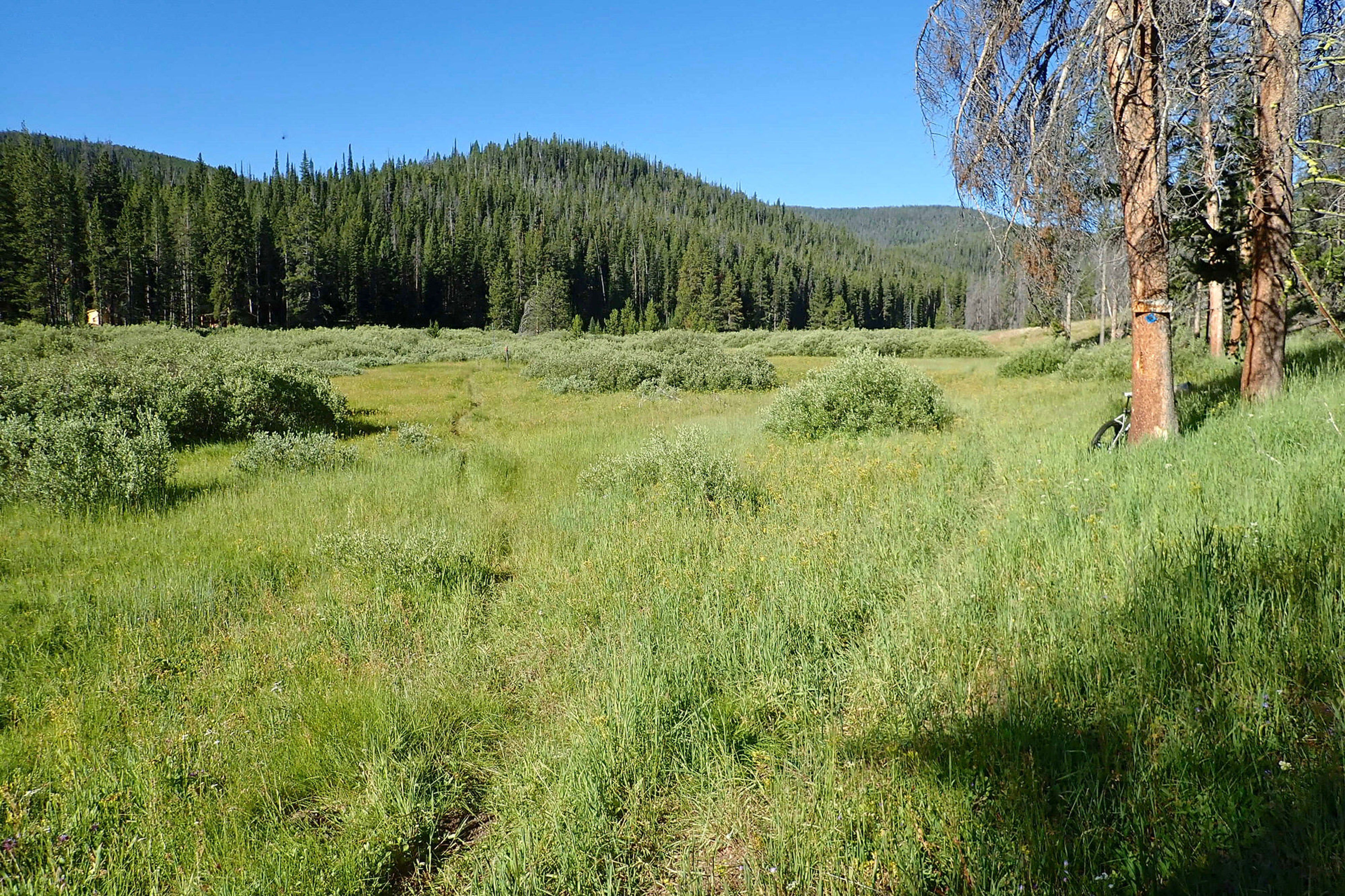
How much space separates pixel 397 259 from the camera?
86438 millimetres

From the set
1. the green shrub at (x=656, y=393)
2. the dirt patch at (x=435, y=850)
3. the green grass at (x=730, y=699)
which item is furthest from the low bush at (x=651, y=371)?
the dirt patch at (x=435, y=850)

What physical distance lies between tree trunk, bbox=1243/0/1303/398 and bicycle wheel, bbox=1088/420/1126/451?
1.58 metres

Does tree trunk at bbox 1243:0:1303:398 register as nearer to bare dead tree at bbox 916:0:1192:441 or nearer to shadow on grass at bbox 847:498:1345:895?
bare dead tree at bbox 916:0:1192:441

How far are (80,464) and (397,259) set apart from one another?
3400 inches

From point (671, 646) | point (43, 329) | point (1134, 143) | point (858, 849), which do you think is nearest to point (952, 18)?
point (1134, 143)

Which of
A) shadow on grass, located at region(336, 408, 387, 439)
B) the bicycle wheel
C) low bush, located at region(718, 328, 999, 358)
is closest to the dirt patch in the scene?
the bicycle wheel

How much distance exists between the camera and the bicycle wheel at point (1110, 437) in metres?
8.09

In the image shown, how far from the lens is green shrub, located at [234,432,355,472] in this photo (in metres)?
11.4

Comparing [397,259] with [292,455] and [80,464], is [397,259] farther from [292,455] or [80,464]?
[80,464]

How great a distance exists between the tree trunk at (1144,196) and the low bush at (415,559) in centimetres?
720

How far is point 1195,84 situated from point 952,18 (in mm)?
2454

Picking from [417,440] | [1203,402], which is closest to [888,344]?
[1203,402]

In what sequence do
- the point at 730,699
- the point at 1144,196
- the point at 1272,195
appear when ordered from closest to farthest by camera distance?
the point at 730,699
the point at 1144,196
the point at 1272,195

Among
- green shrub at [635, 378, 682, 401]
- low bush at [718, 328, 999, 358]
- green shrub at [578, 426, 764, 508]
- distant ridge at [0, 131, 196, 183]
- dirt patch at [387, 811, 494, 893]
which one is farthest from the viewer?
distant ridge at [0, 131, 196, 183]
